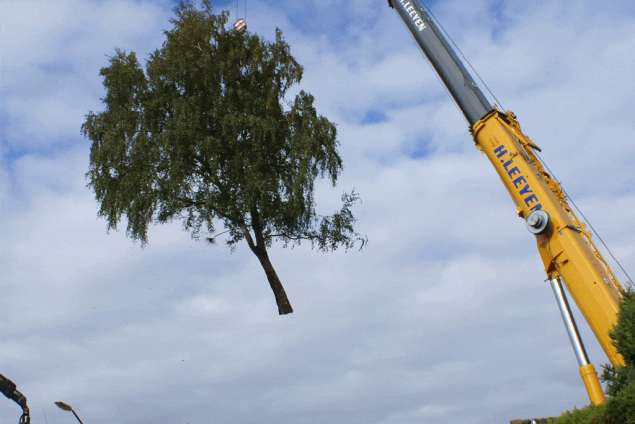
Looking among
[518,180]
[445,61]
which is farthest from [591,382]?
[445,61]

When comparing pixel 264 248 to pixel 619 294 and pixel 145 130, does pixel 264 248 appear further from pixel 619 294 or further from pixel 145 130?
pixel 619 294

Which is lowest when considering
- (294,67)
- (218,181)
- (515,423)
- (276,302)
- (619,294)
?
(515,423)

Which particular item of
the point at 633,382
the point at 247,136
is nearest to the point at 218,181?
Result: the point at 247,136

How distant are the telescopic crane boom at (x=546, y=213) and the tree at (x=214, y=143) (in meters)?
11.1

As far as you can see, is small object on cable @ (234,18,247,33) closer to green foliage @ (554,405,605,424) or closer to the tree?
the tree

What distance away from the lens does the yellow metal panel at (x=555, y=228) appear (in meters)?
11.3

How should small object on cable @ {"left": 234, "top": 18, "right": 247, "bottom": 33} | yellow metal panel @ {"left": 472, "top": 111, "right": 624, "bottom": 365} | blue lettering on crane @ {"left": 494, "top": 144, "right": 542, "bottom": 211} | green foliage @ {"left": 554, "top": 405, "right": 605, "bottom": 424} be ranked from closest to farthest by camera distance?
1. green foliage @ {"left": 554, "top": 405, "right": 605, "bottom": 424}
2. yellow metal panel @ {"left": 472, "top": 111, "right": 624, "bottom": 365}
3. blue lettering on crane @ {"left": 494, "top": 144, "right": 542, "bottom": 211}
4. small object on cable @ {"left": 234, "top": 18, "right": 247, "bottom": 33}

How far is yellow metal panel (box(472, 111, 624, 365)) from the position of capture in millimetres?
11297

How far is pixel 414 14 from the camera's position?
→ 15273mm

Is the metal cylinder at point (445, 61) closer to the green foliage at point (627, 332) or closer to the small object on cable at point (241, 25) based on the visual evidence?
the green foliage at point (627, 332)

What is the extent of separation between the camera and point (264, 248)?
82.5ft

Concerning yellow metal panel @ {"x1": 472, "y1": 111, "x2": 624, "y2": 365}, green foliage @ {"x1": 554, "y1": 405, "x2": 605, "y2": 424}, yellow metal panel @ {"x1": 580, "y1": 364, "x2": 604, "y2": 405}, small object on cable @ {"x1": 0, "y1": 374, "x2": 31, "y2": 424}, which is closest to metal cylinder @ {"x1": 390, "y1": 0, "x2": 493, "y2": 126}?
yellow metal panel @ {"x1": 472, "y1": 111, "x2": 624, "y2": 365}

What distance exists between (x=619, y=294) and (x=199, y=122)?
17.2 m

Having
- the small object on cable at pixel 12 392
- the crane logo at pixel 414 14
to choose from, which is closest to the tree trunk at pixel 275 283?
the crane logo at pixel 414 14
